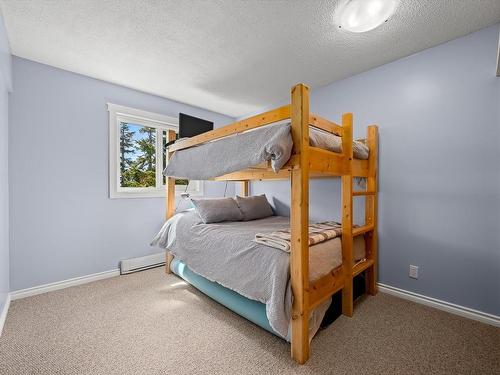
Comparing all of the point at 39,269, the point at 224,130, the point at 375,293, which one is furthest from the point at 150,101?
the point at 375,293

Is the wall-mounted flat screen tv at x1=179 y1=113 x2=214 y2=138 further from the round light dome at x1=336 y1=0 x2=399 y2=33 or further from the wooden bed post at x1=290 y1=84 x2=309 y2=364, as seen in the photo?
the round light dome at x1=336 y1=0 x2=399 y2=33

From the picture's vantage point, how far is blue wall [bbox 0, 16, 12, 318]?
177cm

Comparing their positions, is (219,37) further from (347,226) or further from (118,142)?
(347,226)

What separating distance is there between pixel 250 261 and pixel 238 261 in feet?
0.41

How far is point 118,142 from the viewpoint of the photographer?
280 cm

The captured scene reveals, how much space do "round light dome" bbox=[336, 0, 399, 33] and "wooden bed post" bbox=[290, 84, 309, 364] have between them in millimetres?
720

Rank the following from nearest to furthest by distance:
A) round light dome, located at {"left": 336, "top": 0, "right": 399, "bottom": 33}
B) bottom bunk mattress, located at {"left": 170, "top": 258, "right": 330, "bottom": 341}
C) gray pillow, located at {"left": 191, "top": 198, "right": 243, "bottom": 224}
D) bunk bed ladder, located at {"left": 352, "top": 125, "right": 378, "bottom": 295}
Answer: round light dome, located at {"left": 336, "top": 0, "right": 399, "bottom": 33} → bottom bunk mattress, located at {"left": 170, "top": 258, "right": 330, "bottom": 341} → bunk bed ladder, located at {"left": 352, "top": 125, "right": 378, "bottom": 295} → gray pillow, located at {"left": 191, "top": 198, "right": 243, "bottom": 224}

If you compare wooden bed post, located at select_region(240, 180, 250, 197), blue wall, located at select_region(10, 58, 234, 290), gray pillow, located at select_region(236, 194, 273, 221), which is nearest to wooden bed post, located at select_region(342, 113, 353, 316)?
gray pillow, located at select_region(236, 194, 273, 221)

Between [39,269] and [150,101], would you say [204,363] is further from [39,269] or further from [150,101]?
[150,101]

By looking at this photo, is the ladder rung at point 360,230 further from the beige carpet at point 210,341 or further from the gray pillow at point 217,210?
the gray pillow at point 217,210

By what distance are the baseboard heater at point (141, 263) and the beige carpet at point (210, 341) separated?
61 cm

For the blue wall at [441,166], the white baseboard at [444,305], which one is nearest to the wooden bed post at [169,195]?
the blue wall at [441,166]

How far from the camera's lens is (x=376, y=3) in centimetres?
150

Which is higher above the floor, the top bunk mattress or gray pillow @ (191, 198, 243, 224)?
the top bunk mattress
